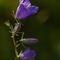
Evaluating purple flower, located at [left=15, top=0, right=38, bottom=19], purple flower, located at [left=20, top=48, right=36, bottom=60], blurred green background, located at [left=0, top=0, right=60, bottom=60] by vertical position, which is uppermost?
purple flower, located at [left=15, top=0, right=38, bottom=19]

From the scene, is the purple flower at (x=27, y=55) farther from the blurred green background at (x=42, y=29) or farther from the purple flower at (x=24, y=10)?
the blurred green background at (x=42, y=29)

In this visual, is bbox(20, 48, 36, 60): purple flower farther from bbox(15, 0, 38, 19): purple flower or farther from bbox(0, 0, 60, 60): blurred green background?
bbox(0, 0, 60, 60): blurred green background

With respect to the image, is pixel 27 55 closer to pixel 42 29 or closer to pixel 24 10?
pixel 24 10

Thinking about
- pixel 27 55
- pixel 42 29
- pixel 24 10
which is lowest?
pixel 42 29

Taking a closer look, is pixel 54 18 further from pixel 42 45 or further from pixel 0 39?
pixel 0 39

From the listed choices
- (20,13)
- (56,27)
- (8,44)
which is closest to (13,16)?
(20,13)

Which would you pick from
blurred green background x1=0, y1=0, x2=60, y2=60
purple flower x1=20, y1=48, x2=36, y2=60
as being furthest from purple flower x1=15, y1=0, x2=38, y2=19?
blurred green background x1=0, y1=0, x2=60, y2=60

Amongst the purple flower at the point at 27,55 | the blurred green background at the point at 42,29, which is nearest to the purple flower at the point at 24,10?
the purple flower at the point at 27,55

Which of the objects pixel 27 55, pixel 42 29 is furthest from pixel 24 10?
pixel 42 29
